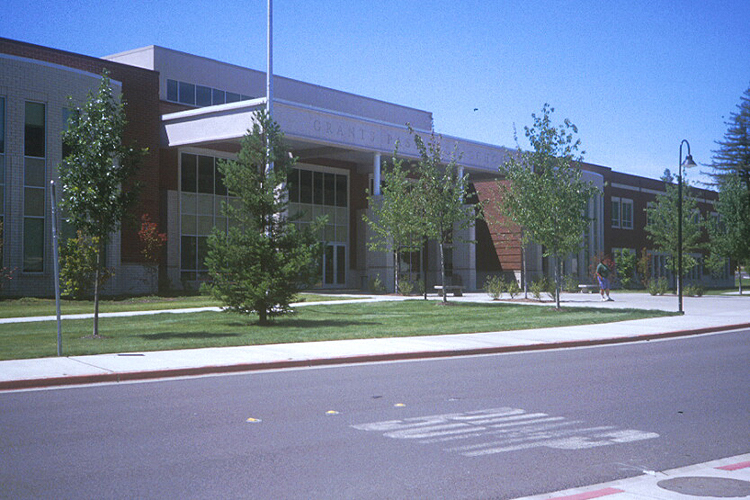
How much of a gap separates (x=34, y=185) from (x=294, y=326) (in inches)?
614

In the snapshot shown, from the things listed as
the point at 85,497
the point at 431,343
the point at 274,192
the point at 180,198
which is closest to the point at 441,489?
the point at 85,497

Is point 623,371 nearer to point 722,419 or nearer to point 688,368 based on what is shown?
point 688,368

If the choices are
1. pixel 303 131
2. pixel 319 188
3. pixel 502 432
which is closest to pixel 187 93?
pixel 319 188

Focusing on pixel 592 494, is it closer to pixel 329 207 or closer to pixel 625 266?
pixel 329 207

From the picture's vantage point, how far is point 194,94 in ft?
136

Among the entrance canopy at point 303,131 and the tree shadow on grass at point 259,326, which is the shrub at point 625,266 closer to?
the entrance canopy at point 303,131

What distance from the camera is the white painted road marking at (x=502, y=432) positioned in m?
7.20

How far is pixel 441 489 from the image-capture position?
579cm

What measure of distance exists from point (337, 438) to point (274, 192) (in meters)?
13.0

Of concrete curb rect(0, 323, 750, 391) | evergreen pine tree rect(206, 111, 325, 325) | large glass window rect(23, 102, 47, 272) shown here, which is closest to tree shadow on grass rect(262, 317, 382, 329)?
evergreen pine tree rect(206, 111, 325, 325)

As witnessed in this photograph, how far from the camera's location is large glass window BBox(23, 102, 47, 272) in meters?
29.9

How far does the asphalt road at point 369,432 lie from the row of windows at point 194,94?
31.5 metres

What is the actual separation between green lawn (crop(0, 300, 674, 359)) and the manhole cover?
10.8 meters

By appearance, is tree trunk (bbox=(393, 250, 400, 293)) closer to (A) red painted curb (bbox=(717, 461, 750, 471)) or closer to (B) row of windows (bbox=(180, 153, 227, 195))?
(B) row of windows (bbox=(180, 153, 227, 195))
